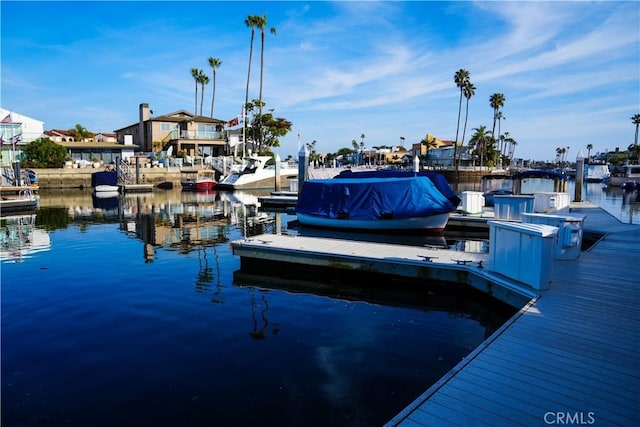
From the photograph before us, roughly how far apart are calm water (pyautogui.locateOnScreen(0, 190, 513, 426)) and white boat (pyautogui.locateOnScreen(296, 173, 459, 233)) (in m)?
7.11

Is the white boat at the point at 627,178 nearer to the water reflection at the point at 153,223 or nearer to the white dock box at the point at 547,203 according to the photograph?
the white dock box at the point at 547,203

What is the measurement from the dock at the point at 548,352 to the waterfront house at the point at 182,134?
60716mm

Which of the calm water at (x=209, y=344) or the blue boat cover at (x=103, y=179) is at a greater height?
the blue boat cover at (x=103, y=179)

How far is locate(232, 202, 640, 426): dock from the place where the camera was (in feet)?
14.7

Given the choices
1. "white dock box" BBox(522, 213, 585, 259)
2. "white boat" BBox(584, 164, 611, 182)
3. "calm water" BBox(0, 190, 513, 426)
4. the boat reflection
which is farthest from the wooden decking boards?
"white boat" BBox(584, 164, 611, 182)

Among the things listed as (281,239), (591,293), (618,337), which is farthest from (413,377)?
(281,239)

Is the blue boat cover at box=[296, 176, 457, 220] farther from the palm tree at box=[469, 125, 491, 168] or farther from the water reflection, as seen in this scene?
the palm tree at box=[469, 125, 491, 168]

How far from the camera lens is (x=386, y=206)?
19062mm

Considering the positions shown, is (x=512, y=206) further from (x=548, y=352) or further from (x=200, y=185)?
(x=200, y=185)

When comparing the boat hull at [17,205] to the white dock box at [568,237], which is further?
the boat hull at [17,205]

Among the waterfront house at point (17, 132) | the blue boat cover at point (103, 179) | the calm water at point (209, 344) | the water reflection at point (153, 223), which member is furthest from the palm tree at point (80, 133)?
the calm water at point (209, 344)

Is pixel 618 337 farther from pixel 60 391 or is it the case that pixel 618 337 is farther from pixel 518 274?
pixel 60 391

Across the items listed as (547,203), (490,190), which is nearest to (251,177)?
(490,190)

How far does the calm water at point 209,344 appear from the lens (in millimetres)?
5789
